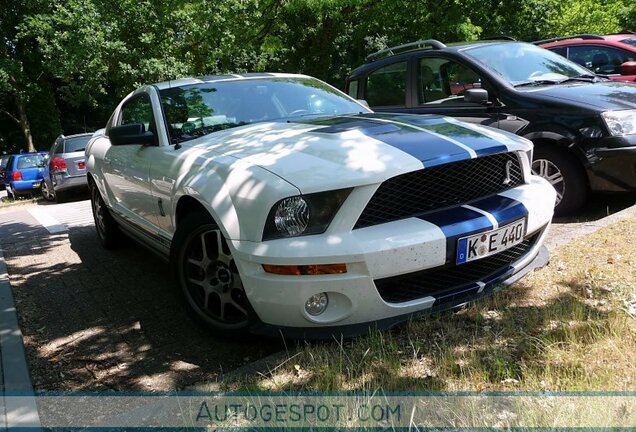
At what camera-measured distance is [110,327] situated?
3881 mm

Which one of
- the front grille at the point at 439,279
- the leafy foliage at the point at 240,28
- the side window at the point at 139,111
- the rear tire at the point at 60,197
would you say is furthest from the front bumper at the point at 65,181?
the front grille at the point at 439,279

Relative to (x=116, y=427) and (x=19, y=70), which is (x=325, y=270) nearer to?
(x=116, y=427)

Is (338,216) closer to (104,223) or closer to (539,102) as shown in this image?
(539,102)

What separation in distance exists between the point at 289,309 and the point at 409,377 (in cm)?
66

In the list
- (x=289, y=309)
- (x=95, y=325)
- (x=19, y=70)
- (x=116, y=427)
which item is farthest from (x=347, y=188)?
(x=19, y=70)

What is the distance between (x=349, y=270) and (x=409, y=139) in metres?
0.93

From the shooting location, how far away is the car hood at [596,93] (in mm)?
4848

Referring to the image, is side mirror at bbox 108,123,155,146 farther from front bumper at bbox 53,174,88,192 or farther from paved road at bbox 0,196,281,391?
front bumper at bbox 53,174,88,192

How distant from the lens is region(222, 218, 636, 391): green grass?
238cm

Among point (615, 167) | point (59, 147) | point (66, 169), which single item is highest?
point (615, 167)

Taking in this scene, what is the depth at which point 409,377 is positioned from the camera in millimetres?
2502

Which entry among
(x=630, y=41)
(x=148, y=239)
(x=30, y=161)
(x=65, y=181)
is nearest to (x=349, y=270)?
(x=148, y=239)

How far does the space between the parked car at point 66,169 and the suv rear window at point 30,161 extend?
4.85 m

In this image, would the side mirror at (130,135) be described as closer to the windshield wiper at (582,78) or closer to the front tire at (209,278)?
the front tire at (209,278)
